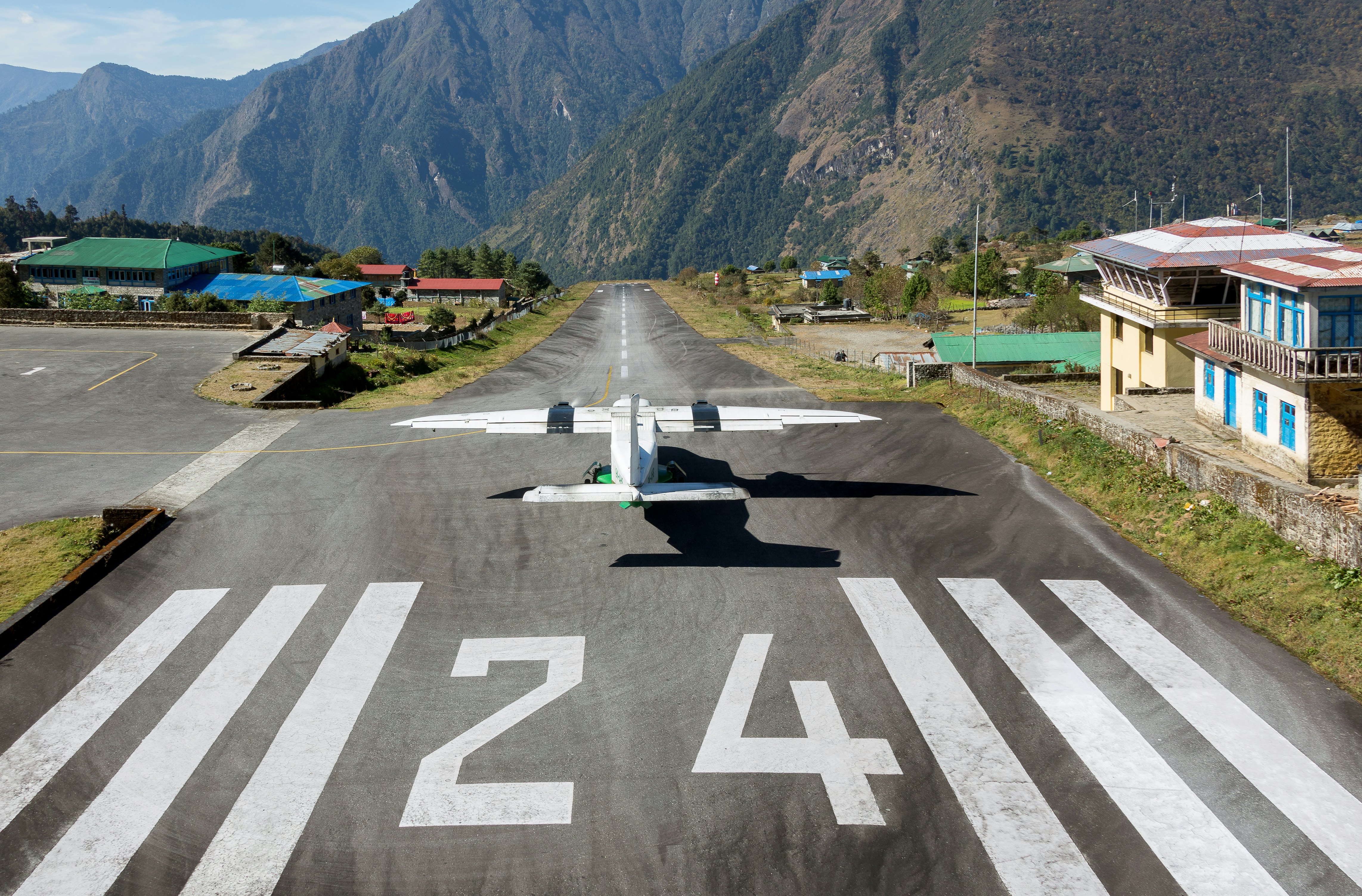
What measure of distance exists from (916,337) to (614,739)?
10485 cm

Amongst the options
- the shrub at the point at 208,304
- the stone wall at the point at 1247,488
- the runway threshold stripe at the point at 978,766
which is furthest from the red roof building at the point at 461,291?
the runway threshold stripe at the point at 978,766

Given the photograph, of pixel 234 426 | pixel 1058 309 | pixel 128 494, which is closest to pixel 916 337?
pixel 1058 309

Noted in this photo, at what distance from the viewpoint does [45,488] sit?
3828cm

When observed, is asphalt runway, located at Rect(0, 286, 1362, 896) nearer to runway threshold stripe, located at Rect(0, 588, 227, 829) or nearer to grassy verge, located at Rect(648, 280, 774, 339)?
runway threshold stripe, located at Rect(0, 588, 227, 829)

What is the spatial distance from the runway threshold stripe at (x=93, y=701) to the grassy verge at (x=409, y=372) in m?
28.0

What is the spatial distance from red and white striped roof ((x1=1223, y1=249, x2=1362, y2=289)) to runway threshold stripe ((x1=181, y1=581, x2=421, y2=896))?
33953 mm

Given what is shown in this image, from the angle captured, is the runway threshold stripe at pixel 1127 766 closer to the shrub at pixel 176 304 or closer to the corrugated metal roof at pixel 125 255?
the shrub at pixel 176 304

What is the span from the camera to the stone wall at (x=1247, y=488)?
84.8ft

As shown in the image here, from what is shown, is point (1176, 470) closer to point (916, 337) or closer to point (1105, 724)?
point (1105, 724)

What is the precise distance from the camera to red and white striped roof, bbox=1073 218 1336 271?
152 feet

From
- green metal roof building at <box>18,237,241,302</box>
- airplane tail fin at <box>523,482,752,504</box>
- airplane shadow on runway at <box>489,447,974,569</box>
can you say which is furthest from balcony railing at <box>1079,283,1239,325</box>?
green metal roof building at <box>18,237,241,302</box>

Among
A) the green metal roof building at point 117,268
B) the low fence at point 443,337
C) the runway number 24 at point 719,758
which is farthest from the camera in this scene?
the green metal roof building at point 117,268

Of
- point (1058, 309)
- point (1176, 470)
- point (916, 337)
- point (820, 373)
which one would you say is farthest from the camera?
point (916, 337)

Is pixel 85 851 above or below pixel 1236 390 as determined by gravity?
below
